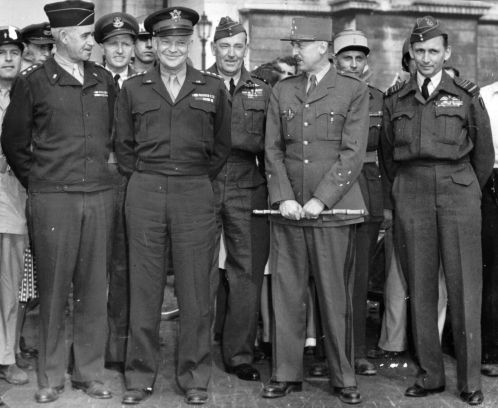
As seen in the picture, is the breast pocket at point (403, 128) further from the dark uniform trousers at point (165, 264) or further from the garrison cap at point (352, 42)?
the dark uniform trousers at point (165, 264)

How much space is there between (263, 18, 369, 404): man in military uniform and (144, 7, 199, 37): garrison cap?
25.1 inches

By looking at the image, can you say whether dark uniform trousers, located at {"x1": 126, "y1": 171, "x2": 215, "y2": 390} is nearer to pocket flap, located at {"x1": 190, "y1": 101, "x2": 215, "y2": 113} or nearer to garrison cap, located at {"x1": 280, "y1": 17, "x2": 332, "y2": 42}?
pocket flap, located at {"x1": 190, "y1": 101, "x2": 215, "y2": 113}

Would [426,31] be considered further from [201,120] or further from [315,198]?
[201,120]

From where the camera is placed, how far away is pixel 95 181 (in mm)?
5105

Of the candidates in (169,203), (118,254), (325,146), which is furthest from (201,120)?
(118,254)

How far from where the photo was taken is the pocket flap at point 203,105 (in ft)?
16.8

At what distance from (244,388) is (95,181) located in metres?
1.57

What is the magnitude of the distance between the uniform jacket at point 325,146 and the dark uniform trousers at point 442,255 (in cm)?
38

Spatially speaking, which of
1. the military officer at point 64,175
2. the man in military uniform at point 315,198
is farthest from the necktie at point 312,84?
the military officer at point 64,175

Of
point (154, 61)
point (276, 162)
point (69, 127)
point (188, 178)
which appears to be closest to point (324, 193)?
point (276, 162)

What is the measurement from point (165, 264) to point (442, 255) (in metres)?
1.68

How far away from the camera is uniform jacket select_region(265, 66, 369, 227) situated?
16.5 ft

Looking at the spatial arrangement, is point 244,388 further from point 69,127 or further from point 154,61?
point 154,61

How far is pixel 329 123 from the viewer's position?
511cm
